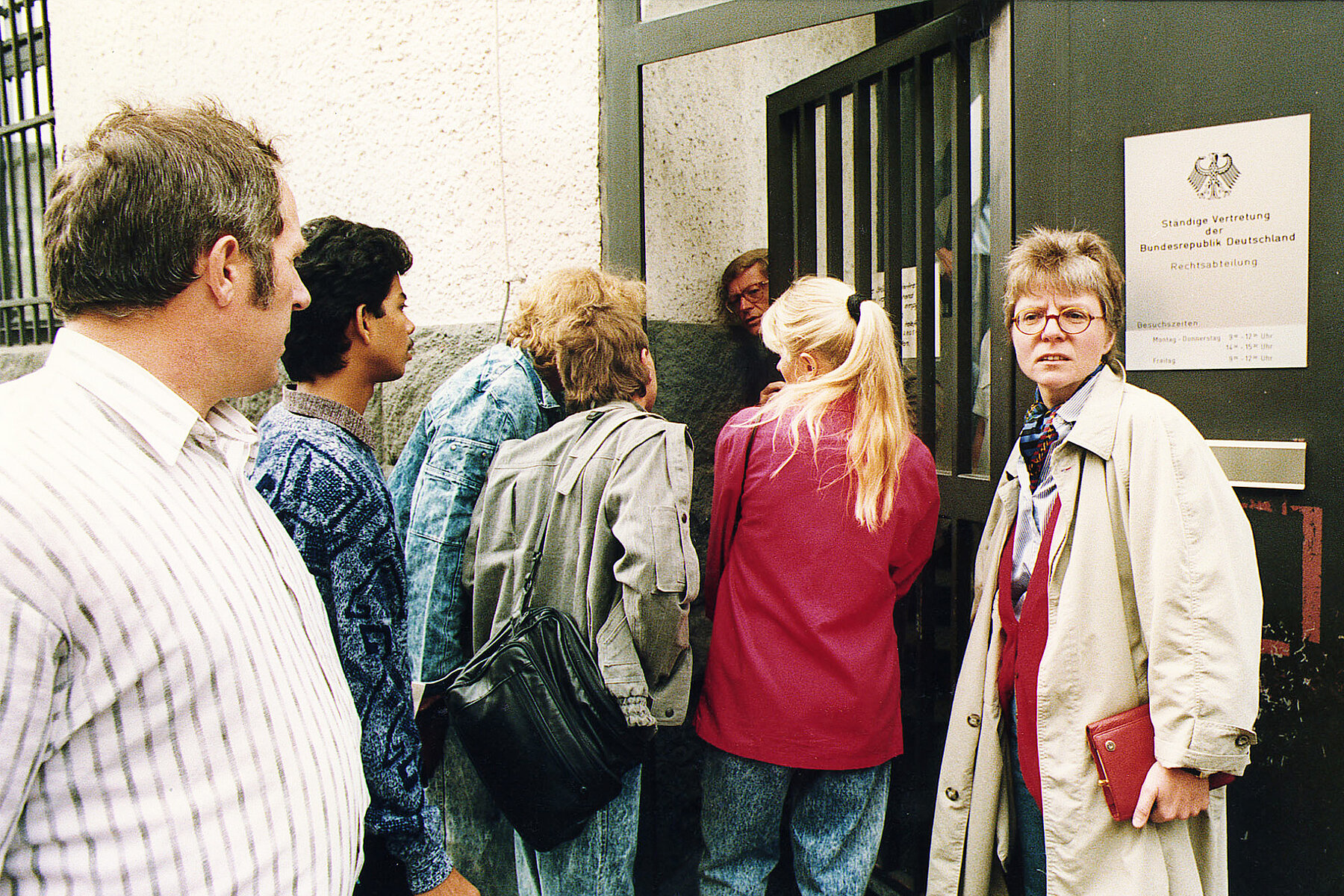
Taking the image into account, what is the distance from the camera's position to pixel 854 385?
2.11 metres

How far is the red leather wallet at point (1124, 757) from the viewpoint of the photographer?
5.47 feet

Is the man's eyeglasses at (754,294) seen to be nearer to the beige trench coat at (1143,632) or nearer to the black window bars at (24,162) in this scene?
the beige trench coat at (1143,632)

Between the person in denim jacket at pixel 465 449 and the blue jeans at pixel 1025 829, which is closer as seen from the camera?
the blue jeans at pixel 1025 829

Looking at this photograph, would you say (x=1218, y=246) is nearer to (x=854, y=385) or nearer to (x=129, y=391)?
(x=854, y=385)

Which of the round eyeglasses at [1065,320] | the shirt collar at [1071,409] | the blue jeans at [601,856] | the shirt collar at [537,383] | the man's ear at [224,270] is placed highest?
the man's ear at [224,270]

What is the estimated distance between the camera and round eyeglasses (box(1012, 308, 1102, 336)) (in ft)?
6.25

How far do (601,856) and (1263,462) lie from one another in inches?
75.1

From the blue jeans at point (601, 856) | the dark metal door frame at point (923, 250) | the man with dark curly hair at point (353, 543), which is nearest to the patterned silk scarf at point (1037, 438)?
the dark metal door frame at point (923, 250)

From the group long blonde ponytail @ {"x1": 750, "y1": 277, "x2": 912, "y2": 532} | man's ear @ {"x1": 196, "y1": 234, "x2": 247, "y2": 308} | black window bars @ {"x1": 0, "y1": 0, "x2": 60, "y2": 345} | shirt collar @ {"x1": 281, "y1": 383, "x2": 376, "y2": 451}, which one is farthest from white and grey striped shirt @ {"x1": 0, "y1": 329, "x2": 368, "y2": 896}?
black window bars @ {"x1": 0, "y1": 0, "x2": 60, "y2": 345}

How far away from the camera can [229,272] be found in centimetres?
119

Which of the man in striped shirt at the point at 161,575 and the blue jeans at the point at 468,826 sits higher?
the man in striped shirt at the point at 161,575

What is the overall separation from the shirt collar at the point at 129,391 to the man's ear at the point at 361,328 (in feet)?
2.87

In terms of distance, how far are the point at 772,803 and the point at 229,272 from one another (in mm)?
1727

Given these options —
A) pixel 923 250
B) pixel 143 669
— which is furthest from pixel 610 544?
pixel 923 250
